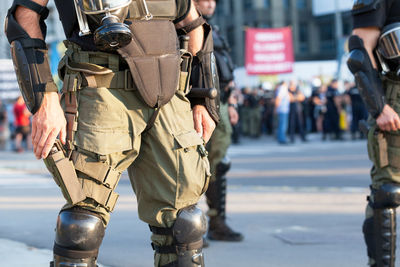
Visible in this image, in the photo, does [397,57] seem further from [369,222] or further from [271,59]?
[271,59]

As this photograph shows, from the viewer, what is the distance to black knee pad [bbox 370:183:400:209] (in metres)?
3.85

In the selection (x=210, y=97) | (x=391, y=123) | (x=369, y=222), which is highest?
(x=210, y=97)

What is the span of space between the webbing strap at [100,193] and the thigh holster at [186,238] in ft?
0.79

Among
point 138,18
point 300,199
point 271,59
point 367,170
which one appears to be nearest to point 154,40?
point 138,18

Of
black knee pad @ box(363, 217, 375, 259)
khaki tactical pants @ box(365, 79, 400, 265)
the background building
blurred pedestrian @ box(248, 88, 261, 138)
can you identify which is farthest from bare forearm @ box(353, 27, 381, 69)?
the background building

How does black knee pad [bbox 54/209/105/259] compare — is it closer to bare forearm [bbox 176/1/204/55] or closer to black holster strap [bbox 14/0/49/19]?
black holster strap [bbox 14/0/49/19]

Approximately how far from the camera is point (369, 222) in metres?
3.97

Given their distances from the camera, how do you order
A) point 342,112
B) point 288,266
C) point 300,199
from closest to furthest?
point 288,266 → point 300,199 → point 342,112

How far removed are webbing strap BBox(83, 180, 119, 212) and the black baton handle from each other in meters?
0.62

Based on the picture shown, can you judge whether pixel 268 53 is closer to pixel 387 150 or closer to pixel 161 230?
pixel 387 150

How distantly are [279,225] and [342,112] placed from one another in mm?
15877

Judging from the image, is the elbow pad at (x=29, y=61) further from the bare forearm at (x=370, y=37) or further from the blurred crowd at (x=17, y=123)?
the blurred crowd at (x=17, y=123)

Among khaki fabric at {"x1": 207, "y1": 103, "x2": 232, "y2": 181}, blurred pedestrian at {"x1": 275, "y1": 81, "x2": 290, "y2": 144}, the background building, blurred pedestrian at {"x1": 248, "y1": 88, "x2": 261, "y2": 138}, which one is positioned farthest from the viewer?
the background building

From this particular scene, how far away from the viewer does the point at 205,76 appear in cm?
329
